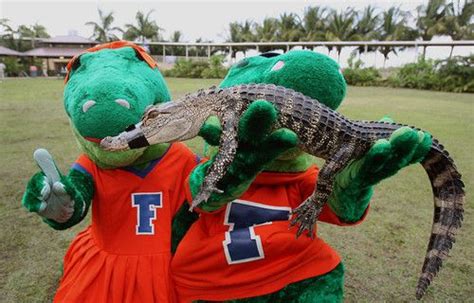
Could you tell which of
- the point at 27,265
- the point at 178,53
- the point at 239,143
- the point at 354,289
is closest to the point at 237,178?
the point at 239,143

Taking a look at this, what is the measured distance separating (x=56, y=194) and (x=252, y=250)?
0.72m

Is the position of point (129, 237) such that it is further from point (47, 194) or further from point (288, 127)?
point (288, 127)

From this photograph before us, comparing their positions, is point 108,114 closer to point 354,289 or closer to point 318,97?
point 318,97

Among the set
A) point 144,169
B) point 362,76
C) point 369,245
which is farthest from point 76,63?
point 362,76

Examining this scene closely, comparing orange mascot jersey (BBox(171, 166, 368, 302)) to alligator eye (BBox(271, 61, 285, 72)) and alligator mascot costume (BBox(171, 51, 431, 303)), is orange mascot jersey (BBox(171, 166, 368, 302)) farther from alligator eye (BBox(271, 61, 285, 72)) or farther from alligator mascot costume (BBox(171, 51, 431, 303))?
alligator eye (BBox(271, 61, 285, 72))

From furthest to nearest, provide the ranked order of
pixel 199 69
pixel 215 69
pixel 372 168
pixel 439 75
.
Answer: pixel 199 69, pixel 215 69, pixel 439 75, pixel 372 168

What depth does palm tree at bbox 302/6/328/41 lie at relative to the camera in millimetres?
30859

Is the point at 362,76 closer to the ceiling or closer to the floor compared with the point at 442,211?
closer to the floor

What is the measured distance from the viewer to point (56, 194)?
142cm

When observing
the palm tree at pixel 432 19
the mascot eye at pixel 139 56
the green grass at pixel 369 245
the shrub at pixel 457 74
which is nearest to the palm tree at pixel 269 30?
the palm tree at pixel 432 19

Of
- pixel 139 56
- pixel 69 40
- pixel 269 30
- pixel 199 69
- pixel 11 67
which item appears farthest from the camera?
pixel 69 40

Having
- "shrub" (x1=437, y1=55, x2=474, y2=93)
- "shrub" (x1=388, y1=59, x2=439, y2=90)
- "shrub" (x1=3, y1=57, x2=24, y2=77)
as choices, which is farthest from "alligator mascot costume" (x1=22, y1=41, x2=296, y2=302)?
"shrub" (x1=3, y1=57, x2=24, y2=77)

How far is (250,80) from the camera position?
151 centimetres

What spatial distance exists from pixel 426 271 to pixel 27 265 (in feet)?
7.45
